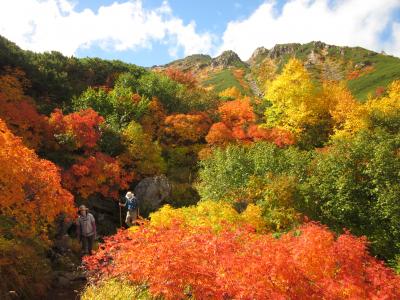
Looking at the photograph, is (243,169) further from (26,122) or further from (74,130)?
(26,122)

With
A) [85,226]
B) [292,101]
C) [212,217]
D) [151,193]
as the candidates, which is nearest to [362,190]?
[212,217]

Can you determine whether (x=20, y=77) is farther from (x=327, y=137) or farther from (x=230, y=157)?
(x=327, y=137)

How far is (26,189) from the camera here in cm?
1423

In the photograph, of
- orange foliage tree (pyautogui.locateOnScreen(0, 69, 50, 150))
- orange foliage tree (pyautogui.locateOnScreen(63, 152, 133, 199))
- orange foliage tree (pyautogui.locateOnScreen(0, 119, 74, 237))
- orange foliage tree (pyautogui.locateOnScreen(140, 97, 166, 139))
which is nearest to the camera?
orange foliage tree (pyautogui.locateOnScreen(0, 119, 74, 237))

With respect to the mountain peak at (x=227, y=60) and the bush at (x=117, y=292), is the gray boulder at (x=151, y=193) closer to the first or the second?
the bush at (x=117, y=292)

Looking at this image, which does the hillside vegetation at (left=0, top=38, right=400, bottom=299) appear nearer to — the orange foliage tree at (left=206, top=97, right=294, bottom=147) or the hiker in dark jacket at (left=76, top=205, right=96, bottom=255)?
→ the orange foliage tree at (left=206, top=97, right=294, bottom=147)

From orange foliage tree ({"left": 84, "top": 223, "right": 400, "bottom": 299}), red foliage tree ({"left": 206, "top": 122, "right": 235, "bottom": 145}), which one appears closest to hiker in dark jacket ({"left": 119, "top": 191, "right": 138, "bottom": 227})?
orange foliage tree ({"left": 84, "top": 223, "right": 400, "bottom": 299})

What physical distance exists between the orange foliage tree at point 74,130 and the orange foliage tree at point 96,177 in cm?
125

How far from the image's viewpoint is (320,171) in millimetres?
22844

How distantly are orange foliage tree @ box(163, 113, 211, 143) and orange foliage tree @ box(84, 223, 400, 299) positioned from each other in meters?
21.7

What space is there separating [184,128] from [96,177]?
11.8 metres

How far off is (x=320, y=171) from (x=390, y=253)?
5.70 metres

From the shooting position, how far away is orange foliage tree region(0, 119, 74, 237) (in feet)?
42.0

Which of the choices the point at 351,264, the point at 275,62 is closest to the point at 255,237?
the point at 351,264
